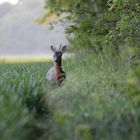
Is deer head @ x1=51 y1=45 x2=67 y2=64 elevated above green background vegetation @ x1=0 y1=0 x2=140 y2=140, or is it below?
above

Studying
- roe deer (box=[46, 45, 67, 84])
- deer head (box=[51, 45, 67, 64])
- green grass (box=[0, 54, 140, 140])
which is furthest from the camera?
deer head (box=[51, 45, 67, 64])

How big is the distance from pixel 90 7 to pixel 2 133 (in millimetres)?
15209

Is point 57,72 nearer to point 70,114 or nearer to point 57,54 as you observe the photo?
point 57,54

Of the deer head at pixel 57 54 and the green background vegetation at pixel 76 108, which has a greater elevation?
the deer head at pixel 57 54

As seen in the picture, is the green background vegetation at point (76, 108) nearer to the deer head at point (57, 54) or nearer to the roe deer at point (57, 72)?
the roe deer at point (57, 72)

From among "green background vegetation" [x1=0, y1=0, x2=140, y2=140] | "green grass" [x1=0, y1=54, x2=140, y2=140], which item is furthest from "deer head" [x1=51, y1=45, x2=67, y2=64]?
"green grass" [x1=0, y1=54, x2=140, y2=140]

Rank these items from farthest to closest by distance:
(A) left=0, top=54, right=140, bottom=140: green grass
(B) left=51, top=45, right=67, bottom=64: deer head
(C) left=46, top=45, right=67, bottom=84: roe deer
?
(B) left=51, top=45, right=67, bottom=64: deer head, (C) left=46, top=45, right=67, bottom=84: roe deer, (A) left=0, top=54, right=140, bottom=140: green grass

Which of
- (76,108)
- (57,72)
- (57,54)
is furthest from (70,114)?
(57,54)

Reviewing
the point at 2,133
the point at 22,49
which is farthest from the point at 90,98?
the point at 22,49

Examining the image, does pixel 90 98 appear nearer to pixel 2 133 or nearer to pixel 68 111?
pixel 68 111

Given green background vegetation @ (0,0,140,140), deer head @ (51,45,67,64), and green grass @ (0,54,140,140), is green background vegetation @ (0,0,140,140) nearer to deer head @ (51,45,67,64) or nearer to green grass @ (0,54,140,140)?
green grass @ (0,54,140,140)

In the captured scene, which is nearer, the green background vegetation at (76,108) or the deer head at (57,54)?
the green background vegetation at (76,108)

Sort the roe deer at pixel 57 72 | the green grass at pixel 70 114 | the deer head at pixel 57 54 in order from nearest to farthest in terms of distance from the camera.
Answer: the green grass at pixel 70 114 < the roe deer at pixel 57 72 < the deer head at pixel 57 54

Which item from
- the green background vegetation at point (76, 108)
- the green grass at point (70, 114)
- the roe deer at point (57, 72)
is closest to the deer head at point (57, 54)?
→ the roe deer at point (57, 72)
